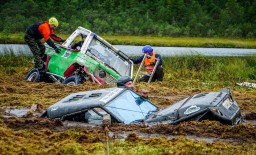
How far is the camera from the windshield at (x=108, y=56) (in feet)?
63.2

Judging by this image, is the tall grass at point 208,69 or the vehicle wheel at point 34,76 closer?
the vehicle wheel at point 34,76

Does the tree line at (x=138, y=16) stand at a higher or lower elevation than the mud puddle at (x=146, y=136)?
lower

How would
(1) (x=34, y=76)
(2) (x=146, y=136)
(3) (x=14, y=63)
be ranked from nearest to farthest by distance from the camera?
(2) (x=146, y=136) < (1) (x=34, y=76) < (3) (x=14, y=63)

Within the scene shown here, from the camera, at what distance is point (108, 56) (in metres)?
19.5

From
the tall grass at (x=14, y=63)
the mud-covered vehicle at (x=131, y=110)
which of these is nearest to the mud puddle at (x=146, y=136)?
the mud-covered vehicle at (x=131, y=110)

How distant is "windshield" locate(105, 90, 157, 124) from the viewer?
11.5m

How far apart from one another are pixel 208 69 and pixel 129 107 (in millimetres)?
16312

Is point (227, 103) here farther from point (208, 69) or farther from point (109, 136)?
point (208, 69)

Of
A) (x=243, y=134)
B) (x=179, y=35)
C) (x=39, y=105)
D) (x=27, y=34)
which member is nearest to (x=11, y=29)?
(x=179, y=35)

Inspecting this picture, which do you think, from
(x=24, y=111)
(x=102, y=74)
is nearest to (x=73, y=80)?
(x=102, y=74)

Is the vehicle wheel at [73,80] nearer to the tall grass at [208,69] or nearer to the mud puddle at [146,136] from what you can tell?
the tall grass at [208,69]

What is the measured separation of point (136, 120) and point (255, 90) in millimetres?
9642

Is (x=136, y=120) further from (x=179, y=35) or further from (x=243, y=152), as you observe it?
(x=179, y=35)

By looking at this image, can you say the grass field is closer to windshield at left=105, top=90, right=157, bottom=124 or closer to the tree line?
windshield at left=105, top=90, right=157, bottom=124
